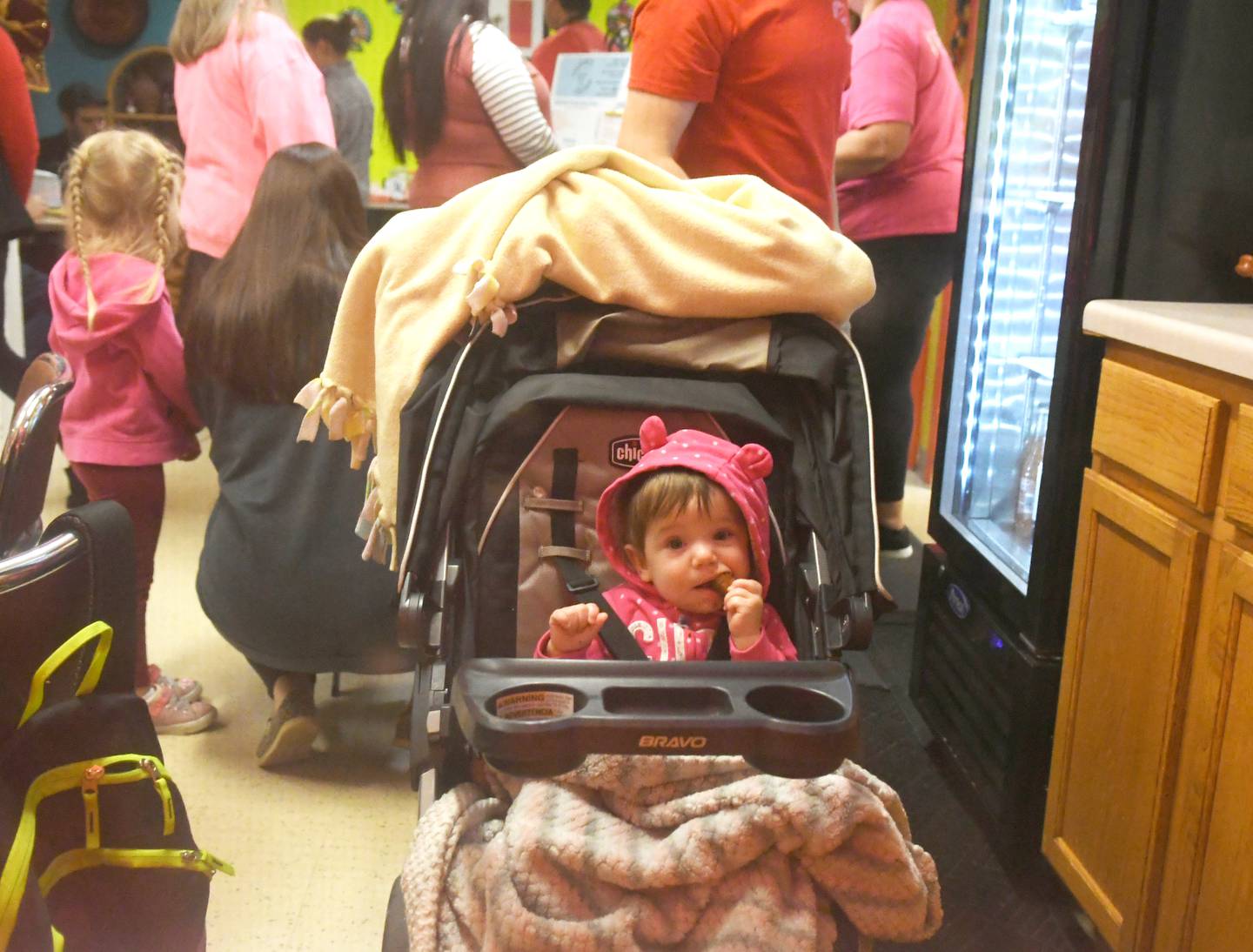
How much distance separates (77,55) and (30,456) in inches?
131

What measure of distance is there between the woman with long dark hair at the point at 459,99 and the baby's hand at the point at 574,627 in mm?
1464

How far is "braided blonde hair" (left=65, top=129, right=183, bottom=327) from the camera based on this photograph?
2.38 metres

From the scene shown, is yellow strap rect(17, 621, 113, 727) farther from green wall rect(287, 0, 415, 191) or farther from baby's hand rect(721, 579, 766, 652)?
green wall rect(287, 0, 415, 191)

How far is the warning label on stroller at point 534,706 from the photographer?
1111 mm

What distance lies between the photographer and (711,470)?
4.54 feet

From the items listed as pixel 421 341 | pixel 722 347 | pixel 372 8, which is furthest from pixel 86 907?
pixel 372 8

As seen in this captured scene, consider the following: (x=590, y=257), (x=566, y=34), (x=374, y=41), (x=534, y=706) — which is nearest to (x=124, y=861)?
(x=534, y=706)

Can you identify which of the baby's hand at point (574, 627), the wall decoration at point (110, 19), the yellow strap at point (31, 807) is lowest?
the yellow strap at point (31, 807)

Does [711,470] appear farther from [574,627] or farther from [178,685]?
[178,685]

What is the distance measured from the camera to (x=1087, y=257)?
170cm

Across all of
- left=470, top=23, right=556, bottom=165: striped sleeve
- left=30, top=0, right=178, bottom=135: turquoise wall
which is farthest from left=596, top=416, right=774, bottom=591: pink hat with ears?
left=30, top=0, right=178, bottom=135: turquoise wall

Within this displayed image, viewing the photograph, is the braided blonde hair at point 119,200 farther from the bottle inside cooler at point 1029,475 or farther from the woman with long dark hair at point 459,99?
the bottle inside cooler at point 1029,475

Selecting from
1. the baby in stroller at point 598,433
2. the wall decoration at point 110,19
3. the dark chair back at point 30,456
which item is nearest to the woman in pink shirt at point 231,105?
the dark chair back at point 30,456

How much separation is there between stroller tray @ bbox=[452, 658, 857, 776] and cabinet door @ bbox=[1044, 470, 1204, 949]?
625 mm
